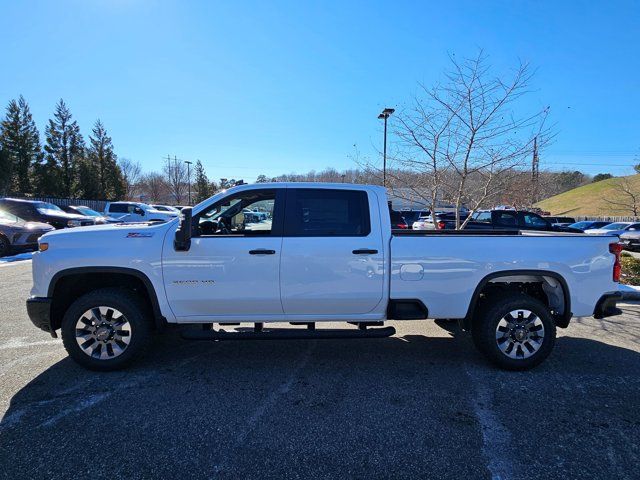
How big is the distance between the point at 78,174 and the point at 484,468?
4647cm

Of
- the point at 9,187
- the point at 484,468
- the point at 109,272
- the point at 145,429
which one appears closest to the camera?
the point at 484,468

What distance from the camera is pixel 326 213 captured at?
407 centimetres

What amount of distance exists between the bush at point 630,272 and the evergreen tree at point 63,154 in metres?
43.7

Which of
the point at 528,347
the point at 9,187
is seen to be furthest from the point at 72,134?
the point at 528,347

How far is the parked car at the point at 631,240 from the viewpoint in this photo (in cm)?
1734

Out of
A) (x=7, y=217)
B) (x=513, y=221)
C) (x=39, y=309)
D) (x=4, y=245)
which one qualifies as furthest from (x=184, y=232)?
(x=513, y=221)

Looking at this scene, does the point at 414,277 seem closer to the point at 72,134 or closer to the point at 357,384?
the point at 357,384

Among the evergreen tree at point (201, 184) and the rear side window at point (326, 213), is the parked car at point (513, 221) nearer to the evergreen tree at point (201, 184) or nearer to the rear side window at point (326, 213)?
the rear side window at point (326, 213)

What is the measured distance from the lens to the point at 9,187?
32438mm

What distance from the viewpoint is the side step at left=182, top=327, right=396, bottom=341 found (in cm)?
391

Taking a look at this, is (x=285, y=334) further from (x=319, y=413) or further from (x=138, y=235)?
(x=138, y=235)

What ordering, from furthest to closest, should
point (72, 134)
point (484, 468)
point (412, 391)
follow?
point (72, 134) < point (412, 391) < point (484, 468)

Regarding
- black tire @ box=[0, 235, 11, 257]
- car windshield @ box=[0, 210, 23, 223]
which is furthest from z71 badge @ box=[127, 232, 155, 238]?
car windshield @ box=[0, 210, 23, 223]

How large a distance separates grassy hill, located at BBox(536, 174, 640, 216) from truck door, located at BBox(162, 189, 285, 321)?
58.7 meters
